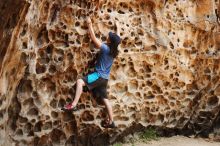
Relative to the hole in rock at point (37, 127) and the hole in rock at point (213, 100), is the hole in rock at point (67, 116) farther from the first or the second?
the hole in rock at point (213, 100)

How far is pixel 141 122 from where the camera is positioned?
277 inches

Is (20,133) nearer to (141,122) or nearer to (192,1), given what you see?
(141,122)

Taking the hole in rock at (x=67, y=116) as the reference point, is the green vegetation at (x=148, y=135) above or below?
below

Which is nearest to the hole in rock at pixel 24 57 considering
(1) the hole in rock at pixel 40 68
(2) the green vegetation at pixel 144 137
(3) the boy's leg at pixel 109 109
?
(1) the hole in rock at pixel 40 68

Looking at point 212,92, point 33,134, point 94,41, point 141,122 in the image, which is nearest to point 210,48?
point 212,92

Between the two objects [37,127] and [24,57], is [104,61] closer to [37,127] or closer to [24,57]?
[24,57]

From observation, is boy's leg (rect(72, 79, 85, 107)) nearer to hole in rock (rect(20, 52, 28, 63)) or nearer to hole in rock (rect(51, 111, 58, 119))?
hole in rock (rect(51, 111, 58, 119))

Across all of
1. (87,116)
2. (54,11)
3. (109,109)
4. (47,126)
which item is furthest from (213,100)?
(54,11)

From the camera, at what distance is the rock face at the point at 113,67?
586 cm

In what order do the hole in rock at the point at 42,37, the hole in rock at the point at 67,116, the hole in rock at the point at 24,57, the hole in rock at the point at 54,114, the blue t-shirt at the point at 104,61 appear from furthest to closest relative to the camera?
the hole in rock at the point at 67,116 < the hole in rock at the point at 54,114 < the blue t-shirt at the point at 104,61 < the hole in rock at the point at 42,37 < the hole in rock at the point at 24,57

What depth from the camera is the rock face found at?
5.86 m

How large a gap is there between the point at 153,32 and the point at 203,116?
5.26 ft

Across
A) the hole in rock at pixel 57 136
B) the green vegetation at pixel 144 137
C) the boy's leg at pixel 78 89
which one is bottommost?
the green vegetation at pixel 144 137

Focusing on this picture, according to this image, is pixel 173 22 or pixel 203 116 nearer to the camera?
pixel 173 22
